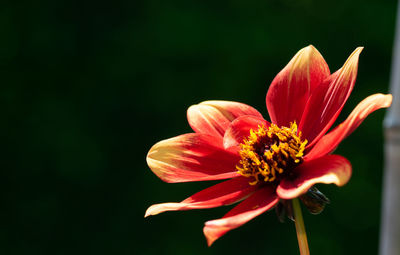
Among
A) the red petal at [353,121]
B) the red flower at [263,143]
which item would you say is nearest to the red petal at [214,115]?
the red flower at [263,143]

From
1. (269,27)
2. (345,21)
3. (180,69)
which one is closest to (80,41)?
(180,69)

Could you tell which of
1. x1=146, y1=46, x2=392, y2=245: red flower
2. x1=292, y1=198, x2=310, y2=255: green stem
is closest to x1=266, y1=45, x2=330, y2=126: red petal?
x1=146, y1=46, x2=392, y2=245: red flower

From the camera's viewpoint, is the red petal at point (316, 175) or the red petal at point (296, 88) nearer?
the red petal at point (316, 175)

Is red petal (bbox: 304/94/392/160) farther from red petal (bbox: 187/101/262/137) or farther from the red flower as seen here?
red petal (bbox: 187/101/262/137)

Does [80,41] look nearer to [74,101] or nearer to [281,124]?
[74,101]

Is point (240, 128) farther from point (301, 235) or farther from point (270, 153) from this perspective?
point (301, 235)

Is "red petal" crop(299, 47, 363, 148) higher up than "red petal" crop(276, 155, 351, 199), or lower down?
higher up

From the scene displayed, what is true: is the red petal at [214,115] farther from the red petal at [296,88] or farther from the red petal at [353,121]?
A: the red petal at [353,121]
